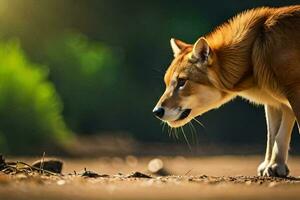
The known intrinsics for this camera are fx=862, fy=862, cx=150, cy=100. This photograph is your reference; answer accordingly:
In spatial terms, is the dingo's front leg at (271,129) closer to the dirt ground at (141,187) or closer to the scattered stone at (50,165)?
the dirt ground at (141,187)

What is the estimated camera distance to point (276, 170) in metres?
7.36

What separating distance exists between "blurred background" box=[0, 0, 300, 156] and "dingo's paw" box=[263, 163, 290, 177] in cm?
683

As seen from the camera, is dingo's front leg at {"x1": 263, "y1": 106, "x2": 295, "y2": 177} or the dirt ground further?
dingo's front leg at {"x1": 263, "y1": 106, "x2": 295, "y2": 177}

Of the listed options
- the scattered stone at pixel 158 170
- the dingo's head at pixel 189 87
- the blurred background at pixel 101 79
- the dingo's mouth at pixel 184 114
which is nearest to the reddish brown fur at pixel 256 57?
the dingo's head at pixel 189 87

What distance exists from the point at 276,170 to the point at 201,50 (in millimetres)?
1210

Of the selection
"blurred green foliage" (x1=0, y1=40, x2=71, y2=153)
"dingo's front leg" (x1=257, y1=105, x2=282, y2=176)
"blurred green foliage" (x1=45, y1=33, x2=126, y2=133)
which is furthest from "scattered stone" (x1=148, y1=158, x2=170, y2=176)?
"blurred green foliage" (x1=45, y1=33, x2=126, y2=133)

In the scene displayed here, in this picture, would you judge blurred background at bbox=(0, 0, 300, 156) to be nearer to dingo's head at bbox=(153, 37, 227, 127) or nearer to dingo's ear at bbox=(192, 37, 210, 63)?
dingo's head at bbox=(153, 37, 227, 127)

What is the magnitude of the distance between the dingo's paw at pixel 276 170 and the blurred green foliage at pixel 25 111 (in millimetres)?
6969

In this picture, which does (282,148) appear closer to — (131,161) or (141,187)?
(141,187)

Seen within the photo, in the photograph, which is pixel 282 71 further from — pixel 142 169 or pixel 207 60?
pixel 142 169

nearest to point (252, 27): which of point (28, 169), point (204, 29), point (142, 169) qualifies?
point (28, 169)

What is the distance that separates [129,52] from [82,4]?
182 cm

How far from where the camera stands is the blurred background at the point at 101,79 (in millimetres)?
14211

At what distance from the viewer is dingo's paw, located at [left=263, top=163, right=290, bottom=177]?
7359mm
